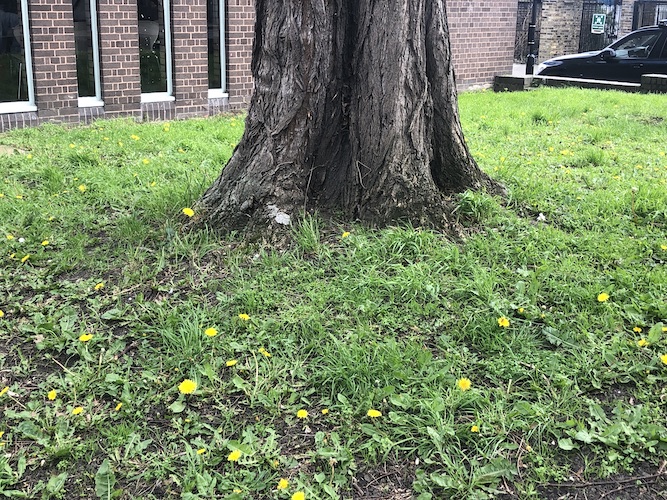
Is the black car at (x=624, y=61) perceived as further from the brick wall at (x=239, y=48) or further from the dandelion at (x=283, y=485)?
the dandelion at (x=283, y=485)

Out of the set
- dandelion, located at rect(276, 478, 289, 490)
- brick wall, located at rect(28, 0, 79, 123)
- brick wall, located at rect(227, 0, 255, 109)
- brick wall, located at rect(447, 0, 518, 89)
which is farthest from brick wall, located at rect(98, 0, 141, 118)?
dandelion, located at rect(276, 478, 289, 490)

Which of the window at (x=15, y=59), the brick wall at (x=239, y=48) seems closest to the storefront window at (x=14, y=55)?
the window at (x=15, y=59)

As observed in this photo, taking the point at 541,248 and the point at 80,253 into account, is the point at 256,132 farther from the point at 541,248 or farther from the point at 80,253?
the point at 541,248

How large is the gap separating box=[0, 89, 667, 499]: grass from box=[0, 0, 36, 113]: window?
4214 millimetres

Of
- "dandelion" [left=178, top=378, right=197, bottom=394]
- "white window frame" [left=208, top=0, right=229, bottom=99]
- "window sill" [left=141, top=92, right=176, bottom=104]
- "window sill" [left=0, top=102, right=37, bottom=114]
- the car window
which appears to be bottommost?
"dandelion" [left=178, top=378, right=197, bottom=394]

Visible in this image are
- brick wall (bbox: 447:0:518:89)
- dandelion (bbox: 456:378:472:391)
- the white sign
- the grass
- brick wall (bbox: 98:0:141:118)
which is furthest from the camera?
the white sign

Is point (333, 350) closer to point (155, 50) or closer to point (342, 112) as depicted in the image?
point (342, 112)

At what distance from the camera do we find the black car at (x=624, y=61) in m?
16.4

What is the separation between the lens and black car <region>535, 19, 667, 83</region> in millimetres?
16359

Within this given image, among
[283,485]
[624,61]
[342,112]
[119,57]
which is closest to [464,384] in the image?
[283,485]

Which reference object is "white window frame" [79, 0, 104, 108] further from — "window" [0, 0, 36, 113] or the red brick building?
"window" [0, 0, 36, 113]

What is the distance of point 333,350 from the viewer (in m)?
3.45

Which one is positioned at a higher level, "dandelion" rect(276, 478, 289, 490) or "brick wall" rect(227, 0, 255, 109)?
"brick wall" rect(227, 0, 255, 109)

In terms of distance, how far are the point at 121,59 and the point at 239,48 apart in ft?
6.84
